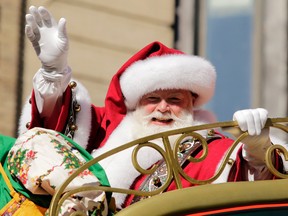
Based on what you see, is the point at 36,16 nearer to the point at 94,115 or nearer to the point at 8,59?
the point at 94,115

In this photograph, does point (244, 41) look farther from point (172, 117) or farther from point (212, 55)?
point (172, 117)

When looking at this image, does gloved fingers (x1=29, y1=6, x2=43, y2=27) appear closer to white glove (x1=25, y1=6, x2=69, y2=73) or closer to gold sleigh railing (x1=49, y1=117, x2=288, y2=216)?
white glove (x1=25, y1=6, x2=69, y2=73)

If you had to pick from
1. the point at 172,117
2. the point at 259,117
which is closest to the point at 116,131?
the point at 172,117

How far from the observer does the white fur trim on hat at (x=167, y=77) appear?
7.12m

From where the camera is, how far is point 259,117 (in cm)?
591

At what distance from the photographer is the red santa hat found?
7.12m

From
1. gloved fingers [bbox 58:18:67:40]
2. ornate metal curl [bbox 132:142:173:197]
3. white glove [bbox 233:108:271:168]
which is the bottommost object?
ornate metal curl [bbox 132:142:173:197]

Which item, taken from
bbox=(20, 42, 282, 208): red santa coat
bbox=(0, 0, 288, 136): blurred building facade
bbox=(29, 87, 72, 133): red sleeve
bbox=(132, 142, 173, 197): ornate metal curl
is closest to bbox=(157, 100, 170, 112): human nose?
bbox=(20, 42, 282, 208): red santa coat

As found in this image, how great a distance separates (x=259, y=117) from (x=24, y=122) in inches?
56.5

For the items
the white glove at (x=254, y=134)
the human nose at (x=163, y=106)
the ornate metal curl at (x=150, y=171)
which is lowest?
the ornate metal curl at (x=150, y=171)

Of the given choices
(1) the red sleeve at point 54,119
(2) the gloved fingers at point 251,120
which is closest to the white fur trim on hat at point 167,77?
(1) the red sleeve at point 54,119

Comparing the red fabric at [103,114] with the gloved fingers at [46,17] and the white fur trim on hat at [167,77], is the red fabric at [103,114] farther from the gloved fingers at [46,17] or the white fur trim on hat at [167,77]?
the gloved fingers at [46,17]

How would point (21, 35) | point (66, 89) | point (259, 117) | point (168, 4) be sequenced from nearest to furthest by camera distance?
point (259, 117) < point (66, 89) < point (21, 35) < point (168, 4)

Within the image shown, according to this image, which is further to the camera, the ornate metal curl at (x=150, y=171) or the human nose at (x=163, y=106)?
the human nose at (x=163, y=106)
